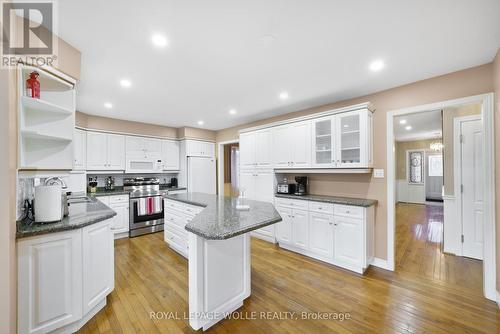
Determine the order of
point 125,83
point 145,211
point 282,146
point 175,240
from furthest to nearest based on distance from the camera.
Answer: point 145,211, point 282,146, point 175,240, point 125,83

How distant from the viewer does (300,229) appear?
3277mm

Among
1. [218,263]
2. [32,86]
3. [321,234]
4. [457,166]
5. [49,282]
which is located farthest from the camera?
[457,166]

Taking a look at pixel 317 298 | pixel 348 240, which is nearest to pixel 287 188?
pixel 348 240

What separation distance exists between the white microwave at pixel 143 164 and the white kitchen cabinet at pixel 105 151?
136mm

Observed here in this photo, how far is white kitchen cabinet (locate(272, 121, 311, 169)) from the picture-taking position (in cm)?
343

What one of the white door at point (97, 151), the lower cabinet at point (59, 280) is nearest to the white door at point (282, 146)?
the lower cabinet at point (59, 280)

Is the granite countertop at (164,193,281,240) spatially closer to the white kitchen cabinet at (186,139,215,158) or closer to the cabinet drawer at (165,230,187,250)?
the cabinet drawer at (165,230,187,250)

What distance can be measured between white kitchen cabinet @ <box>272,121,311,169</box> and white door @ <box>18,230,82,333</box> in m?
2.95

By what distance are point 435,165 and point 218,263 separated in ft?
31.0

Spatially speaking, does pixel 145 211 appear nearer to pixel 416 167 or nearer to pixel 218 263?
pixel 218 263

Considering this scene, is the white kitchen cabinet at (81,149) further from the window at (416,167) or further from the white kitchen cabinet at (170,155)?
the window at (416,167)

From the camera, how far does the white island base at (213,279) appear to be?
169 cm

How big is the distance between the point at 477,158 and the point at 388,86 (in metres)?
1.82

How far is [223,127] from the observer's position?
5.48 meters
